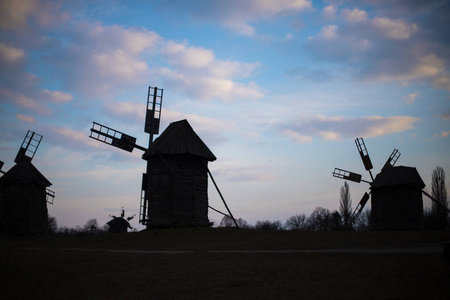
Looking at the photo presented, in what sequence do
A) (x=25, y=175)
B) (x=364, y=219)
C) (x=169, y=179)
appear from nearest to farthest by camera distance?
(x=169, y=179) < (x=25, y=175) < (x=364, y=219)

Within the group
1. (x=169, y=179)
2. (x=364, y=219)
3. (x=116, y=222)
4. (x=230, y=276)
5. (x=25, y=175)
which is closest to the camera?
(x=230, y=276)

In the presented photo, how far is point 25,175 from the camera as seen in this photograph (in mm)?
46844

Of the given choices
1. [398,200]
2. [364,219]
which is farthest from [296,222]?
[398,200]

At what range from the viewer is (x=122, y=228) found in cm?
7206

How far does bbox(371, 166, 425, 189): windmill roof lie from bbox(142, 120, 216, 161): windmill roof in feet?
58.2

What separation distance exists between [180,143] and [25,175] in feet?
73.0

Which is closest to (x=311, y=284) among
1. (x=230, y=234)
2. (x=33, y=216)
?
(x=230, y=234)

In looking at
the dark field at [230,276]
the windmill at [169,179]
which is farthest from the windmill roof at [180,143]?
the dark field at [230,276]

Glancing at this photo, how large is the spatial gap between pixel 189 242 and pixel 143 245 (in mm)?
3051

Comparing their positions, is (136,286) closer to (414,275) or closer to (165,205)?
(414,275)

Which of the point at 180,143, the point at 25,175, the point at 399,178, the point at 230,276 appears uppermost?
the point at 180,143

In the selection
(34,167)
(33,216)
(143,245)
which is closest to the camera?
(143,245)

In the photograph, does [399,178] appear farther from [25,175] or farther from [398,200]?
[25,175]

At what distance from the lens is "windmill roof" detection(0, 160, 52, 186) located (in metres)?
46.0
